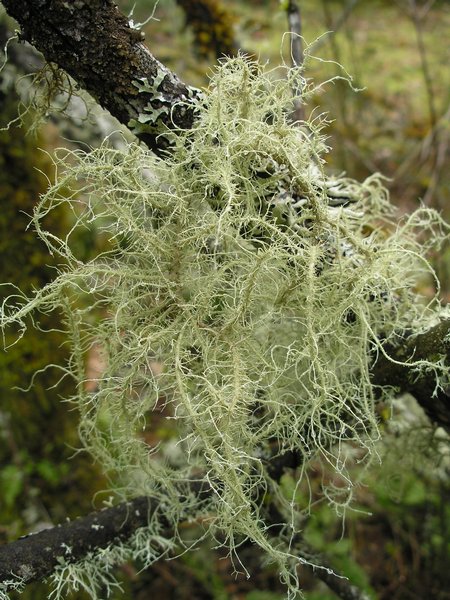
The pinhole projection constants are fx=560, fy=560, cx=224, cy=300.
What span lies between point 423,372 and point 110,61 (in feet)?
2.28

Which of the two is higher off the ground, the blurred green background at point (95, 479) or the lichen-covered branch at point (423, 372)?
the lichen-covered branch at point (423, 372)

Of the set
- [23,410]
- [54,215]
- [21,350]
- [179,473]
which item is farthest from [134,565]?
[54,215]

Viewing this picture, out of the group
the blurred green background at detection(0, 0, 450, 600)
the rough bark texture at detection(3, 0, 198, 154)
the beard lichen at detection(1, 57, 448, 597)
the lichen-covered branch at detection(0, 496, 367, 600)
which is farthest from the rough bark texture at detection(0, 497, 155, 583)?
the rough bark texture at detection(3, 0, 198, 154)

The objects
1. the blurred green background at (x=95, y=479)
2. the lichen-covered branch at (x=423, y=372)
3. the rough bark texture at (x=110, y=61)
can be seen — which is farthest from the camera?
the blurred green background at (x=95, y=479)

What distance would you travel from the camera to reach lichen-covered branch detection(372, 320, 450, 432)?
0.89 meters

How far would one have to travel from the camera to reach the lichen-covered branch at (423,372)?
0.89m

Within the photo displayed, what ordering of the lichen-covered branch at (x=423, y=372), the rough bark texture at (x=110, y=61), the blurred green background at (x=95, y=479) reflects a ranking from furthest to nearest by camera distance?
the blurred green background at (x=95, y=479)
the lichen-covered branch at (x=423, y=372)
the rough bark texture at (x=110, y=61)

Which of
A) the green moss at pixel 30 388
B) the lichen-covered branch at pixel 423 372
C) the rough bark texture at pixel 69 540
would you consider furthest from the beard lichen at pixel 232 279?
the green moss at pixel 30 388

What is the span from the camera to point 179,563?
1.90 meters

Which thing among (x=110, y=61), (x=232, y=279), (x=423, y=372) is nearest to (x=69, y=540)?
(x=232, y=279)

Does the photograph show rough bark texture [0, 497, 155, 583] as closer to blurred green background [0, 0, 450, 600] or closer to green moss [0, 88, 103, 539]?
blurred green background [0, 0, 450, 600]

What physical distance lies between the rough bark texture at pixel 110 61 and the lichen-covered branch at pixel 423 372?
517 millimetres

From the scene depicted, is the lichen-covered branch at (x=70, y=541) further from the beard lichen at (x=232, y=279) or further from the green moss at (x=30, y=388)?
the green moss at (x=30, y=388)

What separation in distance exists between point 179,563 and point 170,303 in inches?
53.0
